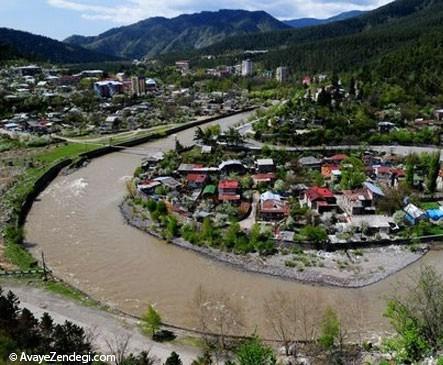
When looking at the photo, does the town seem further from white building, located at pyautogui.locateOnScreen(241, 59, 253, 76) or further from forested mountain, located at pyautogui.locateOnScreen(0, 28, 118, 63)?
forested mountain, located at pyautogui.locateOnScreen(0, 28, 118, 63)

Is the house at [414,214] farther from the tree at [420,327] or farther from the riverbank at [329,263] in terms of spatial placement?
the tree at [420,327]

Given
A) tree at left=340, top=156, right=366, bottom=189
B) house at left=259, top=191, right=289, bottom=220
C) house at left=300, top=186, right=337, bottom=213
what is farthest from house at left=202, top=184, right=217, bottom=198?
tree at left=340, top=156, right=366, bottom=189

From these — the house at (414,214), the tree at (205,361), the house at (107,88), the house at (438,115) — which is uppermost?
the house at (107,88)

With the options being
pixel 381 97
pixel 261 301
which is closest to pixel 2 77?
pixel 381 97

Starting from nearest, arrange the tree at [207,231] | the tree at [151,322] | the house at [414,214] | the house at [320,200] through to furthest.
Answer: the tree at [151,322] → the tree at [207,231] → the house at [414,214] → the house at [320,200]

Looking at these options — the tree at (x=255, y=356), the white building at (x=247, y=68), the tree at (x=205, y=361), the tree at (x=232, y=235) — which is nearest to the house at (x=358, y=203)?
the tree at (x=232, y=235)

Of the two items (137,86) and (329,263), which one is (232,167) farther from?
(137,86)

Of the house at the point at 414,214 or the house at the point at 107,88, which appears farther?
the house at the point at 107,88
